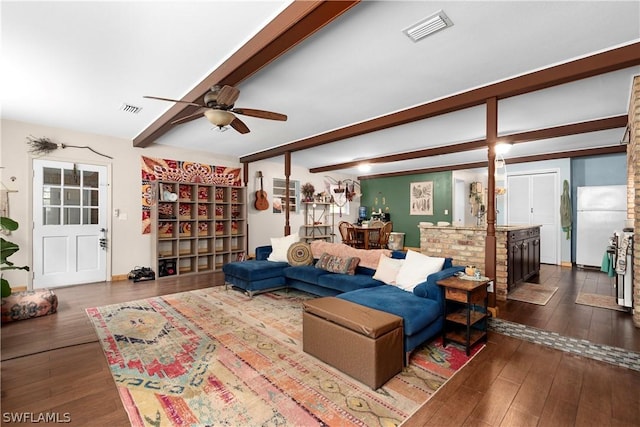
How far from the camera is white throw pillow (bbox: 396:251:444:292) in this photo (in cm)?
303

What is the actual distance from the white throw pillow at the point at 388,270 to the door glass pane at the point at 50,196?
201 inches

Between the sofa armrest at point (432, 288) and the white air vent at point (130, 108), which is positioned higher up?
the white air vent at point (130, 108)

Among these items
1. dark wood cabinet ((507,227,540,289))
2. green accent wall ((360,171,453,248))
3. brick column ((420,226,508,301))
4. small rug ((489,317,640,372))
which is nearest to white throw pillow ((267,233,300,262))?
brick column ((420,226,508,301))

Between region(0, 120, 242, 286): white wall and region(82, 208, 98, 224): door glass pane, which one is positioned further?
region(82, 208, 98, 224): door glass pane

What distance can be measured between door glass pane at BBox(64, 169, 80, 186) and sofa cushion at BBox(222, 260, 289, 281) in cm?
295

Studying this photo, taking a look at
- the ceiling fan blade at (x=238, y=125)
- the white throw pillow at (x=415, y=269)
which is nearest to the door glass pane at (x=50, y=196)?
the ceiling fan blade at (x=238, y=125)

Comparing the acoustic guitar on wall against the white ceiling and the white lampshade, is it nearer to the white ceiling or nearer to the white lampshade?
the white ceiling

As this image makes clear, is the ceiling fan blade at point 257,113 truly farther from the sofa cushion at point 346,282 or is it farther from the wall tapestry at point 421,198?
the wall tapestry at point 421,198

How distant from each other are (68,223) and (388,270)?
5128 mm

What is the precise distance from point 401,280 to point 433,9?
7.89ft

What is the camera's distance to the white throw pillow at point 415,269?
303cm

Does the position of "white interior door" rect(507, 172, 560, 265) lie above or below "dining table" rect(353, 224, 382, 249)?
above

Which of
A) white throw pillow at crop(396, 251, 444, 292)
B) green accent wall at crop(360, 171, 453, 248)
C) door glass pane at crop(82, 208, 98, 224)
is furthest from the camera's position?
green accent wall at crop(360, 171, 453, 248)

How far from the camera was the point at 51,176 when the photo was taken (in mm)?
4730
